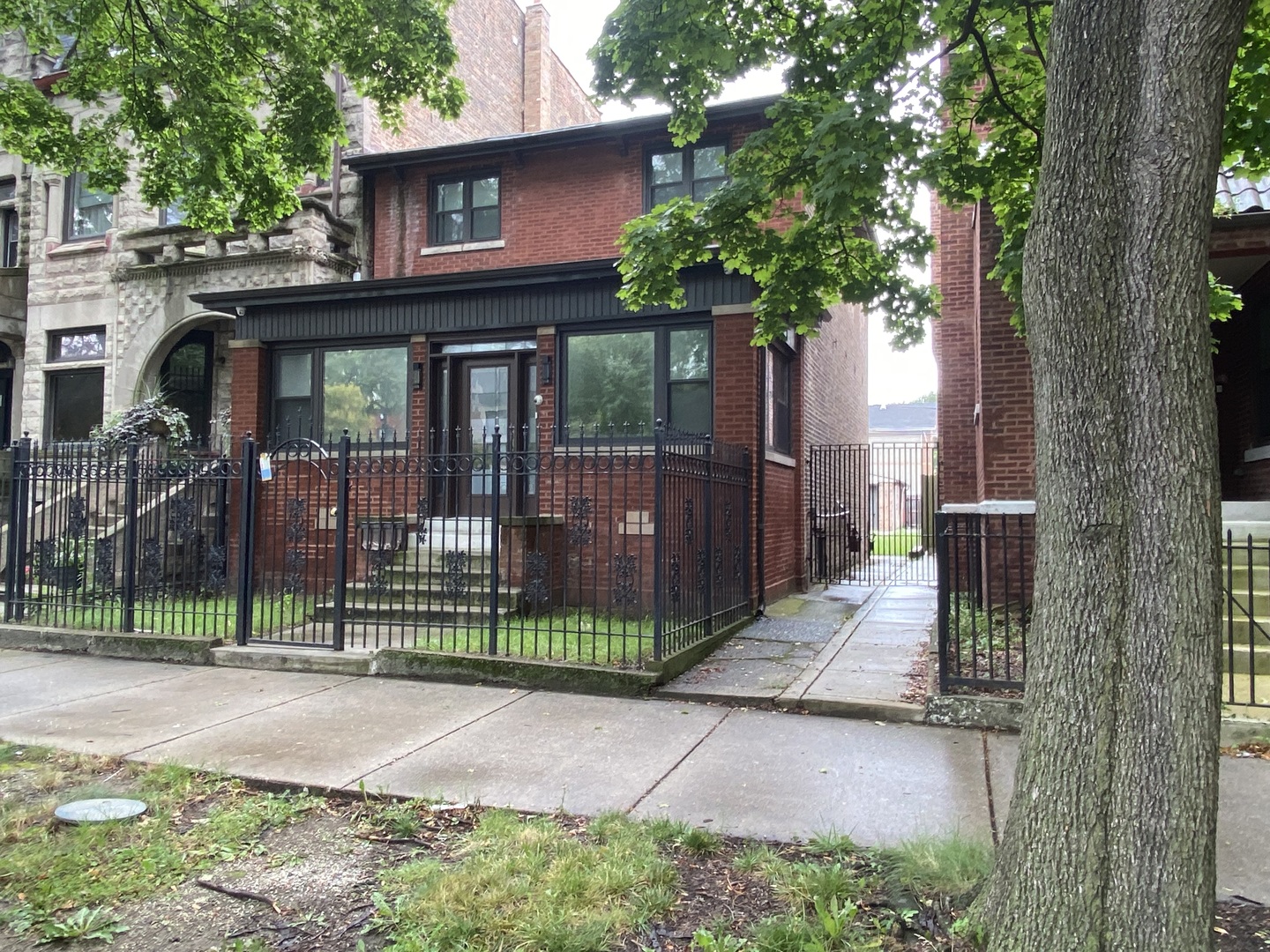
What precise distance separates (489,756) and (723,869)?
75.7 inches

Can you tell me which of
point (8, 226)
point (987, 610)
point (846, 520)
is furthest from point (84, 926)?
point (8, 226)

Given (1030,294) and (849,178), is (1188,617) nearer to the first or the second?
(1030,294)

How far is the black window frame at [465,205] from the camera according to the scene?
1327 centimetres

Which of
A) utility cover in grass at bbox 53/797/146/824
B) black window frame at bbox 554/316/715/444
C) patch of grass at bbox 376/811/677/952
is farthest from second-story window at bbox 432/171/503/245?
patch of grass at bbox 376/811/677/952

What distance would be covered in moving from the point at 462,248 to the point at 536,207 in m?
1.36

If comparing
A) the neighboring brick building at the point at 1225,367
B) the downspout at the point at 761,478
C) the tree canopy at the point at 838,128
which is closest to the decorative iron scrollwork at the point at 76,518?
the tree canopy at the point at 838,128

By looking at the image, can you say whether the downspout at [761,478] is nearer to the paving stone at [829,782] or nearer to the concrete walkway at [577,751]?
the concrete walkway at [577,751]

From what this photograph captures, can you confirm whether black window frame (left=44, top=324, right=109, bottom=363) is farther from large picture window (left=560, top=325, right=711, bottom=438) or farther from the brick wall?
large picture window (left=560, top=325, right=711, bottom=438)

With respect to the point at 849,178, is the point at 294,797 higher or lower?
lower

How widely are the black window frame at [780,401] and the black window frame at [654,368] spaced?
106cm

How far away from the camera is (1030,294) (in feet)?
9.06

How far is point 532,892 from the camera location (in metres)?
3.17

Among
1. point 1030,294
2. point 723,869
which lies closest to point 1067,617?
point 1030,294

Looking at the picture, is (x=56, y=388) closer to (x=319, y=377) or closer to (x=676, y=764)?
(x=319, y=377)
